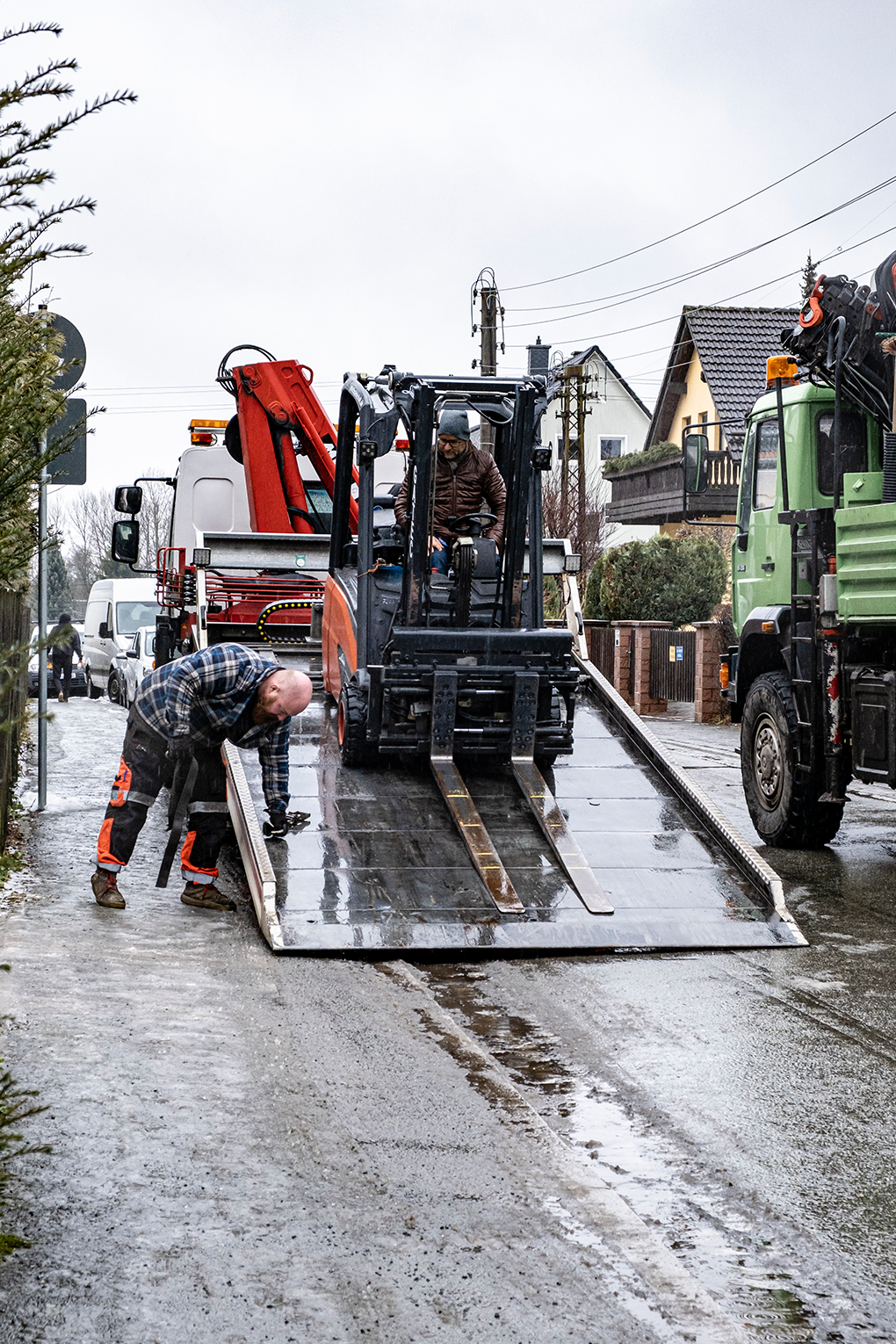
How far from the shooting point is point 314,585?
12320 millimetres

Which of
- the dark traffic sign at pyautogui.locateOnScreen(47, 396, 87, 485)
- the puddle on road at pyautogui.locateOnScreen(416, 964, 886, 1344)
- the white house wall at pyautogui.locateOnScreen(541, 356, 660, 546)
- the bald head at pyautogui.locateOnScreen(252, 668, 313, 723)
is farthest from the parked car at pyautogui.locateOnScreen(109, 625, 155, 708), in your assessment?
the white house wall at pyautogui.locateOnScreen(541, 356, 660, 546)

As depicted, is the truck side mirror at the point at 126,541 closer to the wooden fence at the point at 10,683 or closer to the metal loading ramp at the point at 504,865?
the wooden fence at the point at 10,683

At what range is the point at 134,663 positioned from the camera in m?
23.8

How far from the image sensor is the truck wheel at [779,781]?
1028 cm

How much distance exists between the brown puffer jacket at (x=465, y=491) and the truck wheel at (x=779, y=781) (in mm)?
2631

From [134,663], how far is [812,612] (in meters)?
15.6

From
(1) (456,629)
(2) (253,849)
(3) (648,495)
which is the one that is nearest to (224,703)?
(2) (253,849)

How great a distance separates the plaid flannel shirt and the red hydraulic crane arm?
444 cm

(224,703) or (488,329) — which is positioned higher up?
(488,329)

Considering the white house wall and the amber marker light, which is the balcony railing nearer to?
the amber marker light

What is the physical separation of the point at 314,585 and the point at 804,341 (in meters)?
4.44

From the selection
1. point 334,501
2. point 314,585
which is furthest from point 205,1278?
point 314,585

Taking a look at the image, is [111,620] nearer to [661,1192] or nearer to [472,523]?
[472,523]

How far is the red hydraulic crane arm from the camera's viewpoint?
12.5 meters
